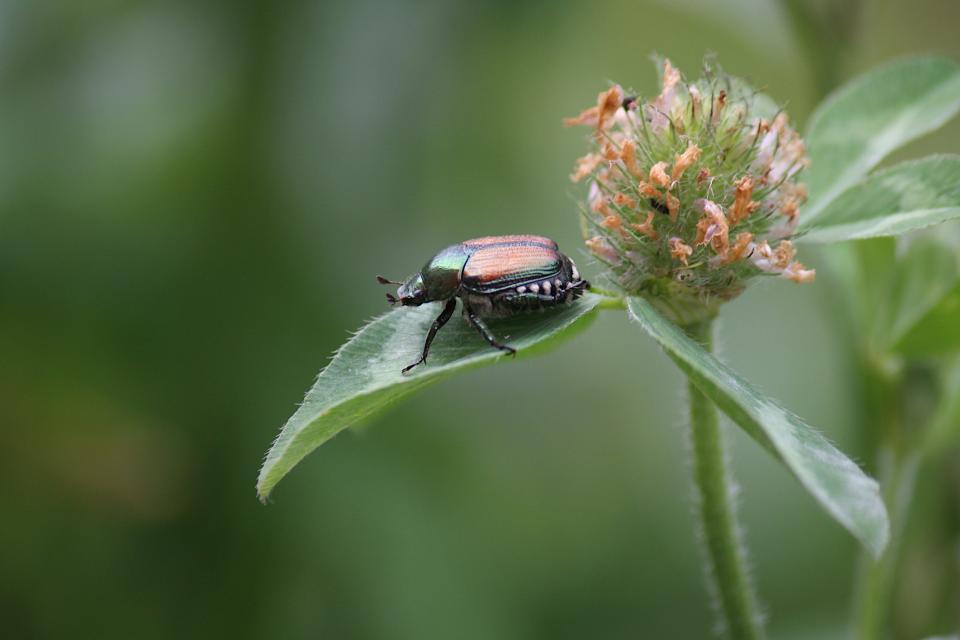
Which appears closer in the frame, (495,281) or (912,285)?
(495,281)

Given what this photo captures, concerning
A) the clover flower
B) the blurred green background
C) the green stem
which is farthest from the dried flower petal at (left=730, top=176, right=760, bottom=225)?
the blurred green background

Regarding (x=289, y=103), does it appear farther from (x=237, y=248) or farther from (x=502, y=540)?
(x=502, y=540)

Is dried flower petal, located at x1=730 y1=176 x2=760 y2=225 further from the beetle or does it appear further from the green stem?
the green stem

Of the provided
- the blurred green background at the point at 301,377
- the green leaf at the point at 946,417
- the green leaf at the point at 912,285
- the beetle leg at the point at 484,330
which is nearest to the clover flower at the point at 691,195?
the beetle leg at the point at 484,330

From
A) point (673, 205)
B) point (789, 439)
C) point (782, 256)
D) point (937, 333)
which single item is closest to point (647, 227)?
point (673, 205)

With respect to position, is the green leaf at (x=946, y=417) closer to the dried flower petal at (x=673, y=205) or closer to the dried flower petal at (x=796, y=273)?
the dried flower petal at (x=796, y=273)

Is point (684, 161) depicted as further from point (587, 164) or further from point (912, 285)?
point (912, 285)

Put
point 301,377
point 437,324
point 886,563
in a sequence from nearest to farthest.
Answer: point 437,324 < point 886,563 < point 301,377
